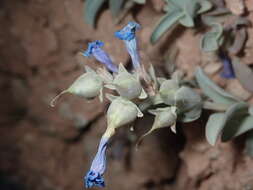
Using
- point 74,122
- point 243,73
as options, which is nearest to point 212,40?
point 243,73

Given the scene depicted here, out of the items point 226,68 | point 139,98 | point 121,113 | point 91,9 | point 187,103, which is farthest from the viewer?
point 91,9

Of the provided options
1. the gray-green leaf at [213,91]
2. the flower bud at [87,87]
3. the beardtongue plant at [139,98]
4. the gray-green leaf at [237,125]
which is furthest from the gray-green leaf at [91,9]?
the gray-green leaf at [237,125]

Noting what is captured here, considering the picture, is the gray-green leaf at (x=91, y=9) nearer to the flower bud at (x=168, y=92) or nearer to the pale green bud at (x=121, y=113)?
the flower bud at (x=168, y=92)

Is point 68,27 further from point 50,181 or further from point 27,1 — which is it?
point 50,181

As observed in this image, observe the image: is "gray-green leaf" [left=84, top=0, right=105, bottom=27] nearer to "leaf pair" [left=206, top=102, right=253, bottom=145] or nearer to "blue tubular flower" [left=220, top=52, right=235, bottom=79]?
"blue tubular flower" [left=220, top=52, right=235, bottom=79]

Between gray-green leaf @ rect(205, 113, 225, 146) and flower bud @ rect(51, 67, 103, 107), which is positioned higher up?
flower bud @ rect(51, 67, 103, 107)

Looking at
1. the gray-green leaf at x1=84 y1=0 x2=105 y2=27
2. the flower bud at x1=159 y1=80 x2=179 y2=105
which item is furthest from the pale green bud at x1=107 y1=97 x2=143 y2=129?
the gray-green leaf at x1=84 y1=0 x2=105 y2=27

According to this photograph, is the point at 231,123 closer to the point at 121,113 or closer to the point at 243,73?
the point at 243,73
